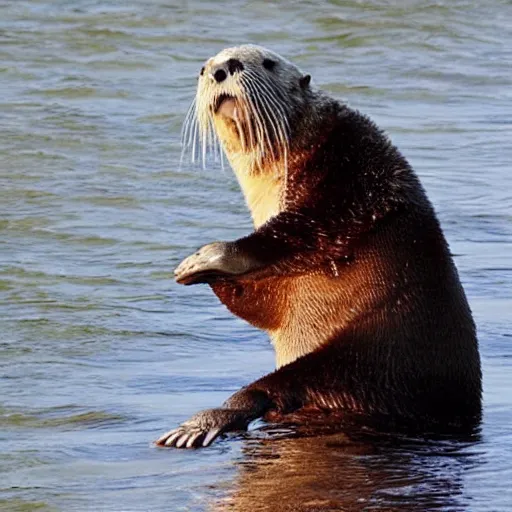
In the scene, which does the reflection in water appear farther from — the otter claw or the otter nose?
the otter nose

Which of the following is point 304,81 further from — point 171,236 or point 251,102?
point 171,236

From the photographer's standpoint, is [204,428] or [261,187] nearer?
[204,428]

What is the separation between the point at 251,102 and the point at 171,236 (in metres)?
3.81

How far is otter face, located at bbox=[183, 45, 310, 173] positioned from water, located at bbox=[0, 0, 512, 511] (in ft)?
3.33

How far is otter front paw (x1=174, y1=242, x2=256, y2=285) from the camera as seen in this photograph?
6.57 meters

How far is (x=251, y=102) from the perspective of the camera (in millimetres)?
6996

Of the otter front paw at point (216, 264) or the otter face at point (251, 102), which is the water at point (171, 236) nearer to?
the otter front paw at point (216, 264)

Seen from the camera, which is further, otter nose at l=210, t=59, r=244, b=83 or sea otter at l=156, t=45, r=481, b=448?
otter nose at l=210, t=59, r=244, b=83

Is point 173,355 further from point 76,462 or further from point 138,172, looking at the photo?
point 138,172

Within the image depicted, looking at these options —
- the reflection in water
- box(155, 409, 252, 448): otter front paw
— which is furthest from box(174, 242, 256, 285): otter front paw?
the reflection in water

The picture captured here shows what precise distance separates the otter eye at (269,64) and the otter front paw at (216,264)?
2.92 feet

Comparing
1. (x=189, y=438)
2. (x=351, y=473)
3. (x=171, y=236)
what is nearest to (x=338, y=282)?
(x=189, y=438)

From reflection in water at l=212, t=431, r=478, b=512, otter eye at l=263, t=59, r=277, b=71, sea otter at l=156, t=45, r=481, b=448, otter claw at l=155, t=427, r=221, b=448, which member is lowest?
reflection in water at l=212, t=431, r=478, b=512

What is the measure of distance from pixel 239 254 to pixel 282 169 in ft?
1.85
